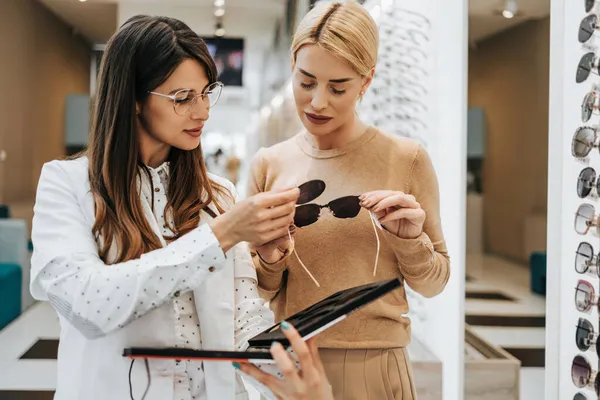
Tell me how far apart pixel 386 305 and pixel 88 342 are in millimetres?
637

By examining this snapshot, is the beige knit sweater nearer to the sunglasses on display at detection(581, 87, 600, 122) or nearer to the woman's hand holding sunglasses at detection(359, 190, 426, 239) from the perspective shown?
the woman's hand holding sunglasses at detection(359, 190, 426, 239)

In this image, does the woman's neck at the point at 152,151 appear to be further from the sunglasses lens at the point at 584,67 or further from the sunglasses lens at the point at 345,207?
the sunglasses lens at the point at 584,67

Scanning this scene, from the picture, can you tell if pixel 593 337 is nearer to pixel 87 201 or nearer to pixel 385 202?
pixel 385 202

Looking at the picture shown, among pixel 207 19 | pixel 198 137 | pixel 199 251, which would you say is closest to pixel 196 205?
pixel 198 137

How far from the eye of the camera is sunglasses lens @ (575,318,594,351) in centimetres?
166

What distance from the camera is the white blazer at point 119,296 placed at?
1.08 m

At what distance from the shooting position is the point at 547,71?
188 centimetres

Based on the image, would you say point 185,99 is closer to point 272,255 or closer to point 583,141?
point 272,255

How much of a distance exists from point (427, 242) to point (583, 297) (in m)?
0.64

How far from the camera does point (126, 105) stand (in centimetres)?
128

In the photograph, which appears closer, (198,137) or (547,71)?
(198,137)

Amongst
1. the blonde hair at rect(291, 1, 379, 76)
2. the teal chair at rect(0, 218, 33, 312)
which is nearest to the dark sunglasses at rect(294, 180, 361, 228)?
the blonde hair at rect(291, 1, 379, 76)

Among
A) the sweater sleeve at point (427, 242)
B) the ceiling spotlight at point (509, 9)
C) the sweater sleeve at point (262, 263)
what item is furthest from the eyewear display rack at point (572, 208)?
the sweater sleeve at point (262, 263)

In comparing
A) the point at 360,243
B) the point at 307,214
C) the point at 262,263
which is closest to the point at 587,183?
the point at 360,243
